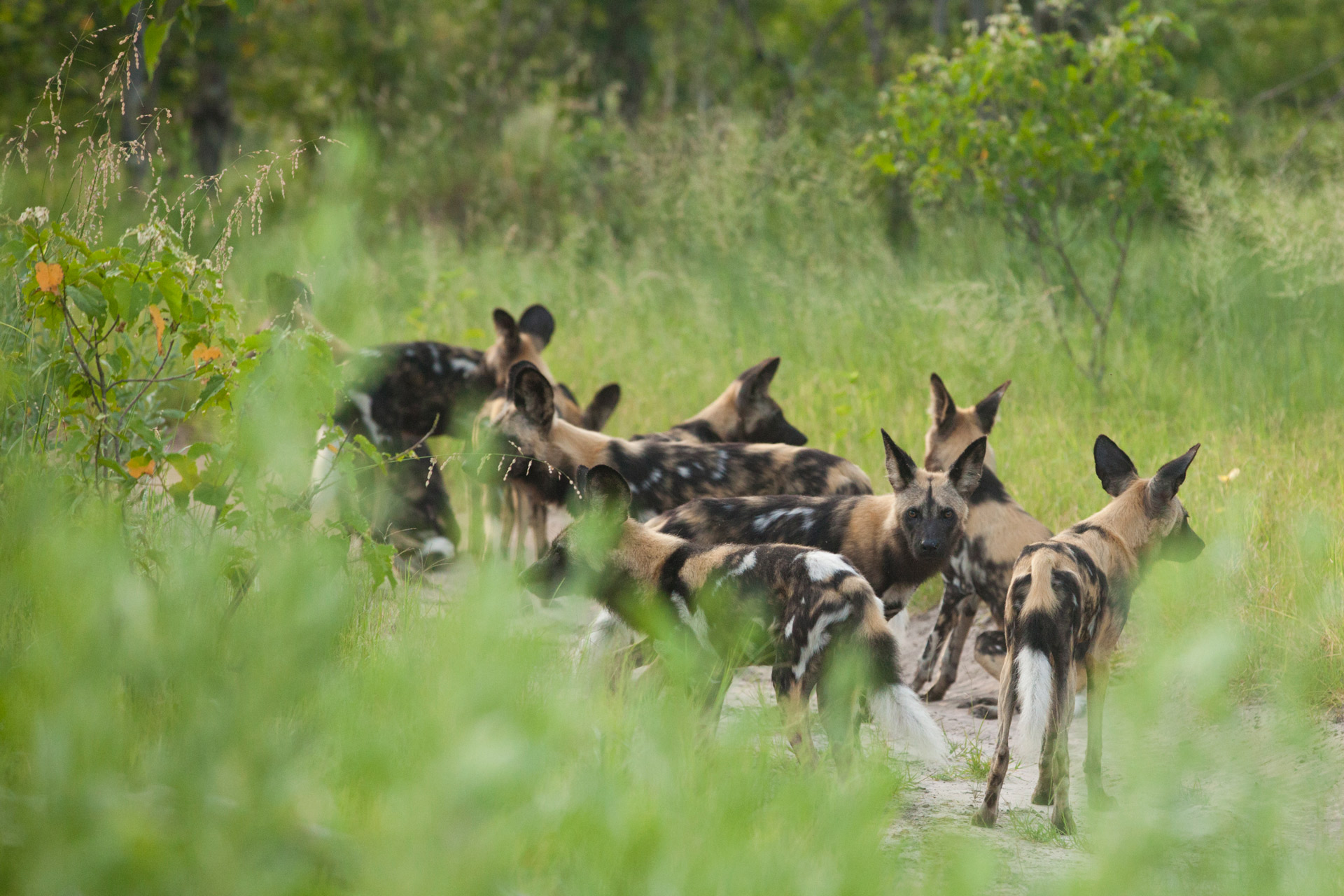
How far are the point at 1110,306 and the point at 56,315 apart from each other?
538cm

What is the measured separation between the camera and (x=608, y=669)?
3744 mm

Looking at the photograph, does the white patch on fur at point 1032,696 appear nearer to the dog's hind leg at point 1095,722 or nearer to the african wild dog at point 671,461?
the dog's hind leg at point 1095,722

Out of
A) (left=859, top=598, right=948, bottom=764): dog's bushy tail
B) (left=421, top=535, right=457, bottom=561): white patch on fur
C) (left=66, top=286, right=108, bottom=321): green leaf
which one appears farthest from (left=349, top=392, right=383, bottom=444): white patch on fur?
(left=859, top=598, right=948, bottom=764): dog's bushy tail

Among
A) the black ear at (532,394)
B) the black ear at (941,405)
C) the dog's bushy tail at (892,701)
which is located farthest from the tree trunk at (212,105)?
the dog's bushy tail at (892,701)

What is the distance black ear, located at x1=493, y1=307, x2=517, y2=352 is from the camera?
19.1ft

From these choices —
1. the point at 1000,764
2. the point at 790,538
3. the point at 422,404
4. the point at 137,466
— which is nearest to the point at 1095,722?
the point at 1000,764

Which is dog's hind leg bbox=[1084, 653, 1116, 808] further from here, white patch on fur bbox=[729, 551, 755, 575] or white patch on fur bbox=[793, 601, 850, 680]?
white patch on fur bbox=[729, 551, 755, 575]

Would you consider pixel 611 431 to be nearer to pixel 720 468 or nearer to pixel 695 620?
pixel 720 468

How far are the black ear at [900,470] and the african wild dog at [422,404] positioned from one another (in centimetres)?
219

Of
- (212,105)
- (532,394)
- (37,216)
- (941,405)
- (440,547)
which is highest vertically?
(212,105)

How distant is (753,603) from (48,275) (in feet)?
6.42

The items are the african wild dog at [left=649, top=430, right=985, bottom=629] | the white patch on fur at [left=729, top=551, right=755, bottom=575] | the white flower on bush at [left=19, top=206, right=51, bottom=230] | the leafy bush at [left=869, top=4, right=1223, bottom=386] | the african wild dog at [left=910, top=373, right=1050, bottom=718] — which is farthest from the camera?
the leafy bush at [left=869, top=4, right=1223, bottom=386]

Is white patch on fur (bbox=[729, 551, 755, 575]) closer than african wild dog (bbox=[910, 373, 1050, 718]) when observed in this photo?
Yes

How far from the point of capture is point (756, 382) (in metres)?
5.46
